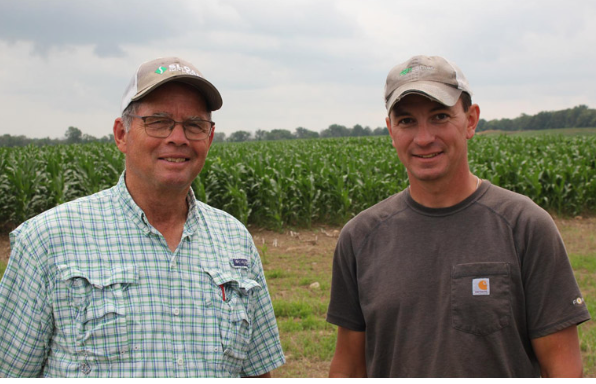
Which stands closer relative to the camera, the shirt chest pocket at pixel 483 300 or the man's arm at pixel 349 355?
the shirt chest pocket at pixel 483 300

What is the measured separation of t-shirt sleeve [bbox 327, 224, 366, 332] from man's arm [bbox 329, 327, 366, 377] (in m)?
0.05

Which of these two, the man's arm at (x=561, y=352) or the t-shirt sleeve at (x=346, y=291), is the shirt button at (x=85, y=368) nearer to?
Answer: the t-shirt sleeve at (x=346, y=291)

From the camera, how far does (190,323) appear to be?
1.88 meters

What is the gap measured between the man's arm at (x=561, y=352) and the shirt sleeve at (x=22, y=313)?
1.67m

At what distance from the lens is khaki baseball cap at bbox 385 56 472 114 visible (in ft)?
6.26

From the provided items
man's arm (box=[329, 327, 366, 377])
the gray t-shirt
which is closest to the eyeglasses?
the gray t-shirt

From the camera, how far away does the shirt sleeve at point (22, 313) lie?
1758 millimetres

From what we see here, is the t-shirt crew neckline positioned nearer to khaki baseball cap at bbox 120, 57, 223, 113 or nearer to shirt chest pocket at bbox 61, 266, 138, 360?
khaki baseball cap at bbox 120, 57, 223, 113

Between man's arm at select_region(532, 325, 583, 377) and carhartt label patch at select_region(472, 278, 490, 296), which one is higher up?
carhartt label patch at select_region(472, 278, 490, 296)

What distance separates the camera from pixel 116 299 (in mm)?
1820

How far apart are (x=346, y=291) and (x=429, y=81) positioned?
0.87 meters

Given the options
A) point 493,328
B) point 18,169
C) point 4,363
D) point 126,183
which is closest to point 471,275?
point 493,328

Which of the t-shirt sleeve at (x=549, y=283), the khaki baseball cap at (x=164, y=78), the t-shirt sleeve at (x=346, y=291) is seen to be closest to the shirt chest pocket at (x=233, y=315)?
the t-shirt sleeve at (x=346, y=291)

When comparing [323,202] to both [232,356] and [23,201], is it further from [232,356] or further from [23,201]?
[232,356]
